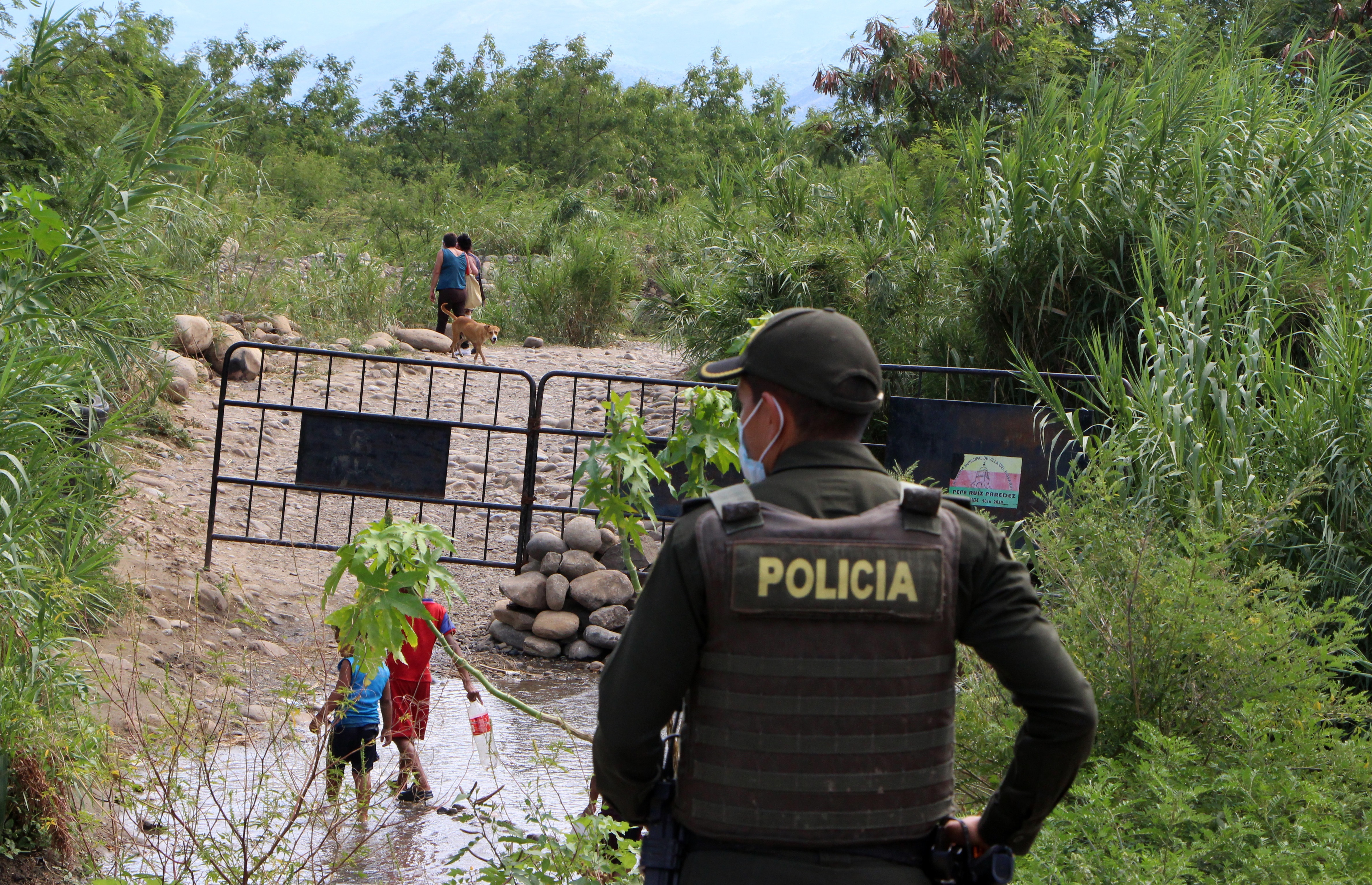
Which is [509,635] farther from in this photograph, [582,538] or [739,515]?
[739,515]

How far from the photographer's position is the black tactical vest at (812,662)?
1.76m

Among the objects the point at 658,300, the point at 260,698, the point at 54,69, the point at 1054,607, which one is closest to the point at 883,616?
the point at 1054,607

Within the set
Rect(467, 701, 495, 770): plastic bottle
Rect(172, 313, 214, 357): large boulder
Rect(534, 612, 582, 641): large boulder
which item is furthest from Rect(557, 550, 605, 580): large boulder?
Rect(172, 313, 214, 357): large boulder

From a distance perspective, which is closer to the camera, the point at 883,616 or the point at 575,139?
the point at 883,616

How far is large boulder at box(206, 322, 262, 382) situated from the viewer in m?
12.0

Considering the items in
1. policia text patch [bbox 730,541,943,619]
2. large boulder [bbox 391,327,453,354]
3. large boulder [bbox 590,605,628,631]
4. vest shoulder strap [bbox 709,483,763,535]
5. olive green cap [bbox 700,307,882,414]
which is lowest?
large boulder [bbox 590,605,628,631]

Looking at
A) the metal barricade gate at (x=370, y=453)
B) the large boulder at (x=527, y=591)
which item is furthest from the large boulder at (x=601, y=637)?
the metal barricade gate at (x=370, y=453)

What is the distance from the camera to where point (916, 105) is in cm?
1694

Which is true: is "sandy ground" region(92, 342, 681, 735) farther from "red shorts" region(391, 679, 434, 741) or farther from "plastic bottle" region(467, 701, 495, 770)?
"plastic bottle" region(467, 701, 495, 770)

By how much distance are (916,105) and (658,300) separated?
646 cm

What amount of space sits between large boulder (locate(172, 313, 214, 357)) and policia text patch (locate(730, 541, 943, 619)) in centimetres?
1109

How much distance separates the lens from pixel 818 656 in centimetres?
178

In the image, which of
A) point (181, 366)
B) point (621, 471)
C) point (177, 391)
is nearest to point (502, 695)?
point (621, 471)

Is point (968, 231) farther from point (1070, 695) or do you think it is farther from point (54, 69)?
point (1070, 695)
